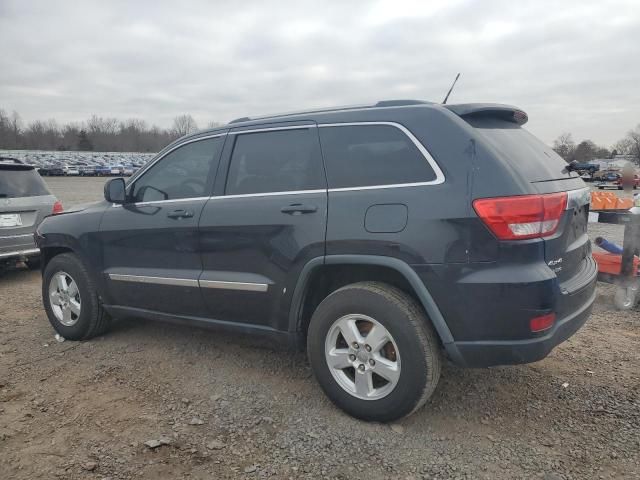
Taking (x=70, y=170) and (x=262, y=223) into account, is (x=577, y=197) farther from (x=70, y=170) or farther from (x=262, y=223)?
(x=70, y=170)

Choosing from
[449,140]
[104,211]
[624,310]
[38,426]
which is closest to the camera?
[449,140]

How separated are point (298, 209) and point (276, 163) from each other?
468 mm

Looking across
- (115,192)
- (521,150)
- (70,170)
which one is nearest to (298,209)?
(521,150)

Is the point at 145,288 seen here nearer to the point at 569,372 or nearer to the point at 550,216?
the point at 550,216

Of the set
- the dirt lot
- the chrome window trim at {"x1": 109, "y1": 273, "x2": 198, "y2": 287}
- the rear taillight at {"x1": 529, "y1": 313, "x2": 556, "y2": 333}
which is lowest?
the dirt lot

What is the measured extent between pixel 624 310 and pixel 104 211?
5.13m

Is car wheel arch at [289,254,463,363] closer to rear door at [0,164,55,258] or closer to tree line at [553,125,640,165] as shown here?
rear door at [0,164,55,258]

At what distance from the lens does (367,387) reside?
2.98 meters

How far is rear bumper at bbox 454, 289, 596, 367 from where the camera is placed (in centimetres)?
265

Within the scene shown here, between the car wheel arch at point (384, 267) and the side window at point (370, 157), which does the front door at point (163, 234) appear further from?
the side window at point (370, 157)

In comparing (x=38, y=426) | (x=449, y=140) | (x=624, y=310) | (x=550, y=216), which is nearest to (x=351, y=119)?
(x=449, y=140)

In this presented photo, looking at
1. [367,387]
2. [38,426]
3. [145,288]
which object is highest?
[145,288]

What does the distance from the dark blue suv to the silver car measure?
378 cm

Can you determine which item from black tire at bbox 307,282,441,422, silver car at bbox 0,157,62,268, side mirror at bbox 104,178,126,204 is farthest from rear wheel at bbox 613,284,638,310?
silver car at bbox 0,157,62,268
